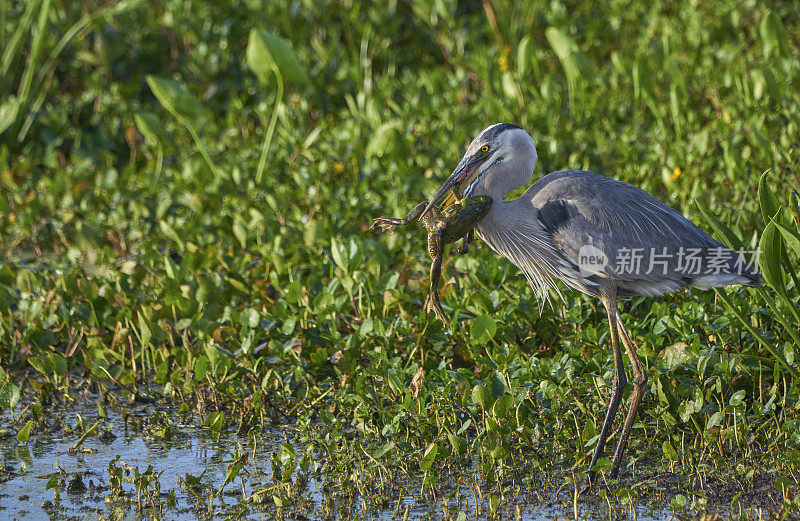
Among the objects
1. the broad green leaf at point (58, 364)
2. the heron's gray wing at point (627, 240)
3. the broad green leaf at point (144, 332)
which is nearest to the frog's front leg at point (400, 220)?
the heron's gray wing at point (627, 240)

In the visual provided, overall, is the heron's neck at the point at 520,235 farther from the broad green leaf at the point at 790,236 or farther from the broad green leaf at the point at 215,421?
the broad green leaf at the point at 215,421

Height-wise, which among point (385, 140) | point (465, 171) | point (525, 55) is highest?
point (525, 55)

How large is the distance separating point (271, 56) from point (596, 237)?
2465mm

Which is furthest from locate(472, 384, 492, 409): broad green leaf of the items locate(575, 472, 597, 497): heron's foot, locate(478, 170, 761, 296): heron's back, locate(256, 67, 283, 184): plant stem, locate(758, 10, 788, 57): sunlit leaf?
locate(758, 10, 788, 57): sunlit leaf

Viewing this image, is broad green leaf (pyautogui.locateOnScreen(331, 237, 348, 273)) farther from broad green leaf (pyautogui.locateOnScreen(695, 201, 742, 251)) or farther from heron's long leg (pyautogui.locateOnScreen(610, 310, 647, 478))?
broad green leaf (pyautogui.locateOnScreen(695, 201, 742, 251))

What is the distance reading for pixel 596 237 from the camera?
10.2 ft

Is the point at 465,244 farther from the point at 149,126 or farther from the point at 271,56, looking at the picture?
the point at 149,126

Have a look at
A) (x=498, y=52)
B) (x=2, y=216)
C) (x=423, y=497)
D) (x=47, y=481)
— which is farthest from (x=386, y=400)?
(x=498, y=52)

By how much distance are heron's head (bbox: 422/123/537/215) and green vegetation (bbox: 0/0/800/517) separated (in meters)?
0.45

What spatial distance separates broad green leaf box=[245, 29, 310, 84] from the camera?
493cm

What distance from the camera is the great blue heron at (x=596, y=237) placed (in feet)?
10.1

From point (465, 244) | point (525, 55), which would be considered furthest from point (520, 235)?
point (525, 55)

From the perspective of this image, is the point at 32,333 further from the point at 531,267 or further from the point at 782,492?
the point at 782,492

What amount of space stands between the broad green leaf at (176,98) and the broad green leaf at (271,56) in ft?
1.22
